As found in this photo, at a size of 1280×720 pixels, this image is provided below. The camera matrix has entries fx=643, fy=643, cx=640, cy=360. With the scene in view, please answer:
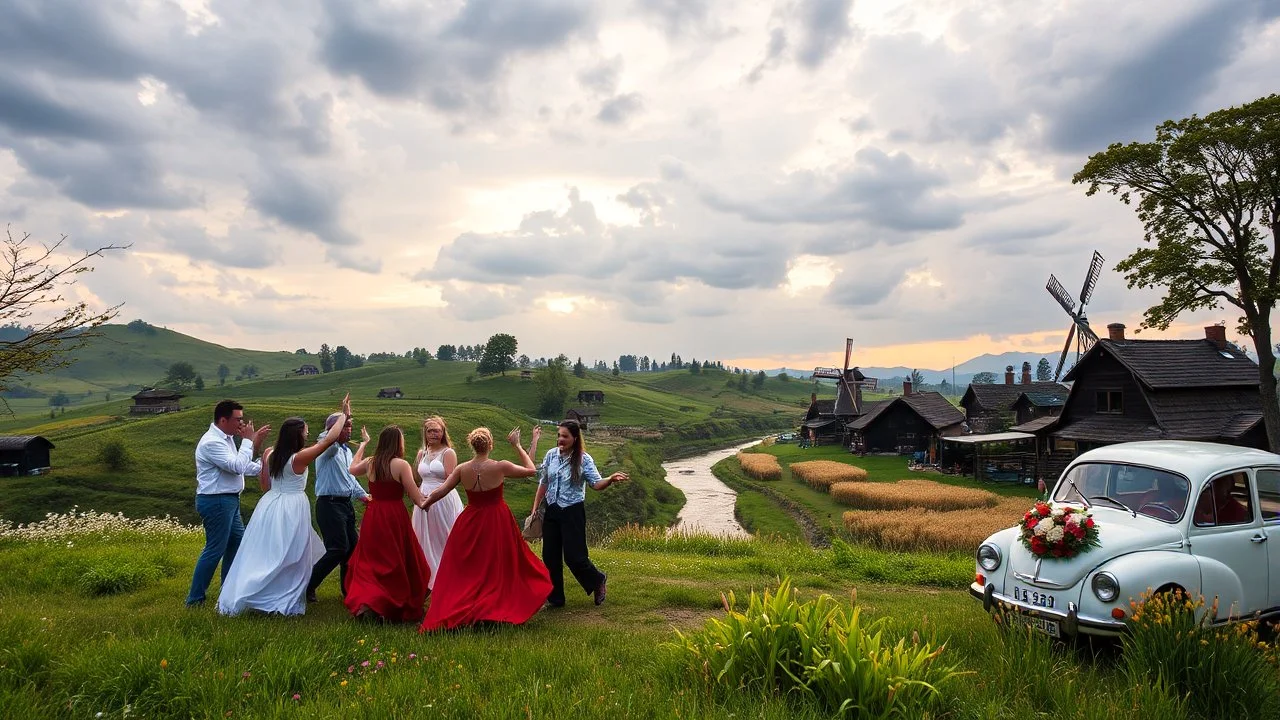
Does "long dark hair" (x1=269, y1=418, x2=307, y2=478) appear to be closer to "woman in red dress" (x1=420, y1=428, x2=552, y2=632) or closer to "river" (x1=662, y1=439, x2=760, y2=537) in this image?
"woman in red dress" (x1=420, y1=428, x2=552, y2=632)

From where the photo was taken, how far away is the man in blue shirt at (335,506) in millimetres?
8117

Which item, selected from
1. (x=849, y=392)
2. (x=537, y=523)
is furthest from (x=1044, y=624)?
(x=849, y=392)

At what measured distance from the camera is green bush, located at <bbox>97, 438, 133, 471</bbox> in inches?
1549

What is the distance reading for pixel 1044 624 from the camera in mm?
6297

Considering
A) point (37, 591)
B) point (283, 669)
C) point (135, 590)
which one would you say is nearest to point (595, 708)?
point (283, 669)

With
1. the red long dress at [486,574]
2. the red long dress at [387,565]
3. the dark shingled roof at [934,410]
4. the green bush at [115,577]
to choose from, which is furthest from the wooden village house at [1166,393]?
the green bush at [115,577]

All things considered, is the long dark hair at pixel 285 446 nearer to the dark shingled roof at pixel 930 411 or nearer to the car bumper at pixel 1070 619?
the car bumper at pixel 1070 619

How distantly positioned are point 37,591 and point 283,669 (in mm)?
6583

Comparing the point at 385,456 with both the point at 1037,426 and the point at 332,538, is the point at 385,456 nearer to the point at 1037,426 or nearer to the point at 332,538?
the point at 332,538

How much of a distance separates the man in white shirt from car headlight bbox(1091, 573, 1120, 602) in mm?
9118

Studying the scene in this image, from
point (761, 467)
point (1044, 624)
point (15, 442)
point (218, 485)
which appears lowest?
point (761, 467)

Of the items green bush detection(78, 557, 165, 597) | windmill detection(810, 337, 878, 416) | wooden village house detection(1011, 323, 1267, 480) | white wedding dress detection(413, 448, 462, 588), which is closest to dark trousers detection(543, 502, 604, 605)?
white wedding dress detection(413, 448, 462, 588)

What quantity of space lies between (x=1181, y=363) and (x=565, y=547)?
108 ft

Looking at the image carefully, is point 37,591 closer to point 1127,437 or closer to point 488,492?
point 488,492
